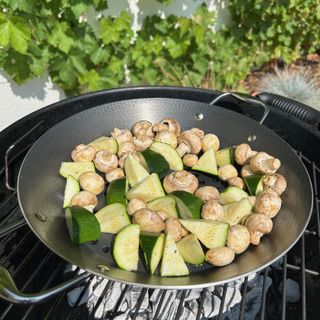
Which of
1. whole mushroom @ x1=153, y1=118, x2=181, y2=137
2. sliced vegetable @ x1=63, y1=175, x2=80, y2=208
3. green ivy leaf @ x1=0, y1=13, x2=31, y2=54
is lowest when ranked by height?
sliced vegetable @ x1=63, y1=175, x2=80, y2=208

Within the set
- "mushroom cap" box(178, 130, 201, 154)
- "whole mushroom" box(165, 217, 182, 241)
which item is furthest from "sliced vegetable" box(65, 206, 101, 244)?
"mushroom cap" box(178, 130, 201, 154)

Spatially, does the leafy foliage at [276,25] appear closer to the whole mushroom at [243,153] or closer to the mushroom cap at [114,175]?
the whole mushroom at [243,153]

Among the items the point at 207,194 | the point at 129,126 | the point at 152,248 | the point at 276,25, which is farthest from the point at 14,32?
the point at 276,25

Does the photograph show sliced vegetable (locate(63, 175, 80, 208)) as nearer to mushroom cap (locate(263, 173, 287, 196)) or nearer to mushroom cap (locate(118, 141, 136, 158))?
mushroom cap (locate(118, 141, 136, 158))

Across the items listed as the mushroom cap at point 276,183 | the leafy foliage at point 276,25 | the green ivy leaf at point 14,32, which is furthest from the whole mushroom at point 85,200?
the leafy foliage at point 276,25

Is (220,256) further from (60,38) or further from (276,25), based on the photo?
(276,25)

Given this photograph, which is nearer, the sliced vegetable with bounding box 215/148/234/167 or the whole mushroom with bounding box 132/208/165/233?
the whole mushroom with bounding box 132/208/165/233

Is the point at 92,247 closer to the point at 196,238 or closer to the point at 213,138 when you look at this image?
the point at 196,238
